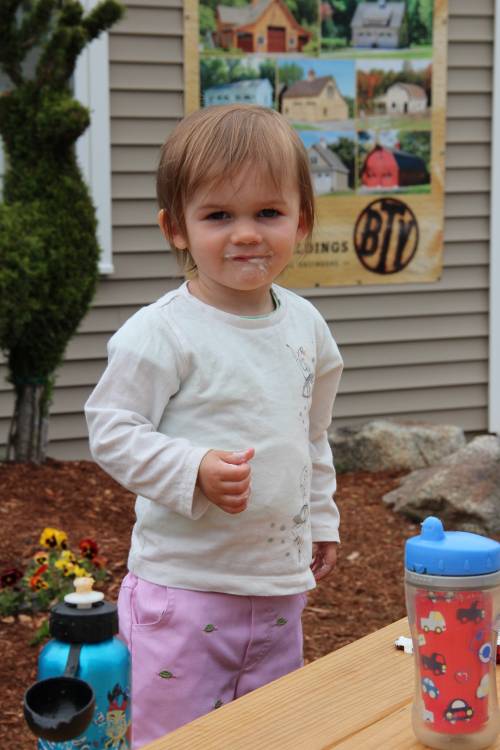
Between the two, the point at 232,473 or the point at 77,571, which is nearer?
the point at 232,473

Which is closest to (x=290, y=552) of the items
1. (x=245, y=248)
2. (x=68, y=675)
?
(x=245, y=248)

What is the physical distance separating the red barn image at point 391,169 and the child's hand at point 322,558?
4.77m

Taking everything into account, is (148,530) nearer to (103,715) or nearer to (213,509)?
(213,509)

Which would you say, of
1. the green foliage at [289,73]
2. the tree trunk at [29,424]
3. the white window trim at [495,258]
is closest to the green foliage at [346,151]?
the green foliage at [289,73]

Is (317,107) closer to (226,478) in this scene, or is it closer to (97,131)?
(97,131)

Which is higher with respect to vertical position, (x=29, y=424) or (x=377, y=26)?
(x=377, y=26)

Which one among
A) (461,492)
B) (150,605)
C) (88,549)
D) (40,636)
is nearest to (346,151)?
(461,492)

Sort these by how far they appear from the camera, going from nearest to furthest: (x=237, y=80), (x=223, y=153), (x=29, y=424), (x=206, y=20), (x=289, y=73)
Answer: (x=223, y=153)
(x=29, y=424)
(x=206, y=20)
(x=237, y=80)
(x=289, y=73)

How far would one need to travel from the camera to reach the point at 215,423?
2201mm

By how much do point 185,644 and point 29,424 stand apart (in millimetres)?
3522

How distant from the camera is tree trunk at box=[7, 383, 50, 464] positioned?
562 centimetres

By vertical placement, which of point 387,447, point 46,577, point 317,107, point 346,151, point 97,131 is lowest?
point 387,447

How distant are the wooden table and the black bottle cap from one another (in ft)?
0.96

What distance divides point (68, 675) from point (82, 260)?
13.6ft
